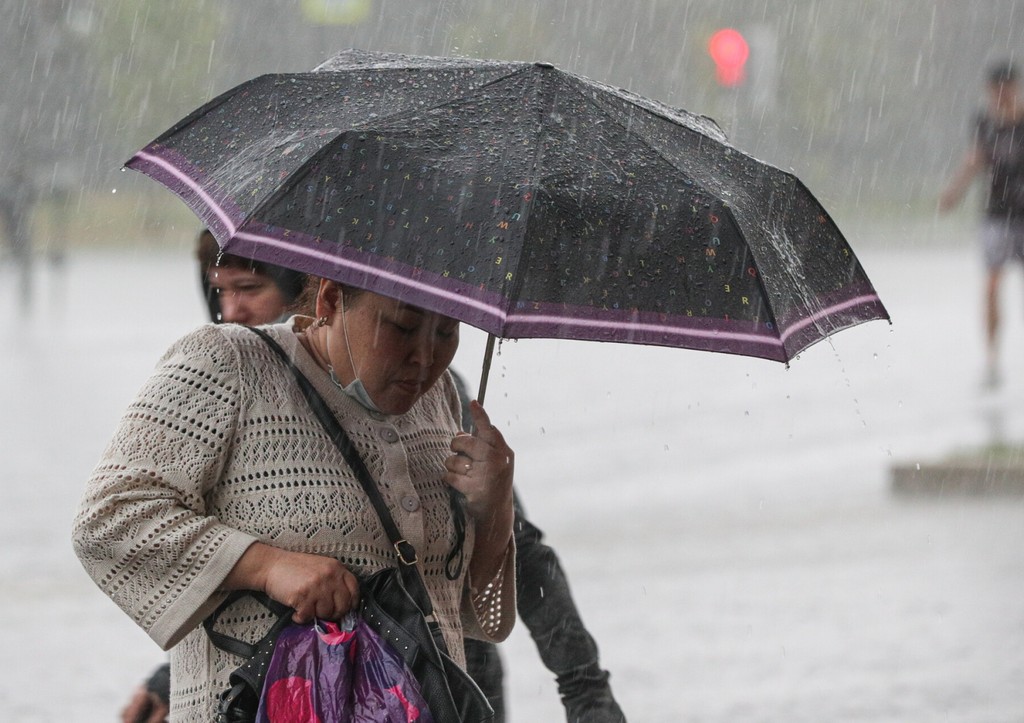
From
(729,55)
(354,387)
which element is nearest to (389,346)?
(354,387)

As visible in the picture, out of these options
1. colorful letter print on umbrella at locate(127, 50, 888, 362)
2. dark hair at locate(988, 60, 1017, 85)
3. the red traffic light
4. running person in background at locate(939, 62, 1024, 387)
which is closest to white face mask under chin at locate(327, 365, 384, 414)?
colorful letter print on umbrella at locate(127, 50, 888, 362)

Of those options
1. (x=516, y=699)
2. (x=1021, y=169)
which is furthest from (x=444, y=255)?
(x=1021, y=169)

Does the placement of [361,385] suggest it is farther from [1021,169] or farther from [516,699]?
[1021,169]

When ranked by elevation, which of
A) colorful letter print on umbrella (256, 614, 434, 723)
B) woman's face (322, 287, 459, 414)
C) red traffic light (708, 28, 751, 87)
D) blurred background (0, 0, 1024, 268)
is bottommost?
colorful letter print on umbrella (256, 614, 434, 723)

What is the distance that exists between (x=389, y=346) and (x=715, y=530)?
215 inches

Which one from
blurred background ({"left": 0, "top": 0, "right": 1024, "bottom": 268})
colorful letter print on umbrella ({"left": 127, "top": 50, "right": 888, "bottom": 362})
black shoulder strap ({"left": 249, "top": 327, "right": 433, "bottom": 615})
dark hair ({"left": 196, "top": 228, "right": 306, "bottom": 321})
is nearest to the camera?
colorful letter print on umbrella ({"left": 127, "top": 50, "right": 888, "bottom": 362})

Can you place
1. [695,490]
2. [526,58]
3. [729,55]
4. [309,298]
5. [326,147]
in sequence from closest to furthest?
[326,147] → [309,298] → [695,490] → [729,55] → [526,58]

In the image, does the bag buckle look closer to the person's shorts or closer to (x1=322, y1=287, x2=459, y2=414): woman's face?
(x1=322, y1=287, x2=459, y2=414): woman's face

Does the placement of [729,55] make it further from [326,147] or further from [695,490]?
[326,147]

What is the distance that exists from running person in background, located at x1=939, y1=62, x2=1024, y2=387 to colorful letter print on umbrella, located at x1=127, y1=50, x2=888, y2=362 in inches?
348

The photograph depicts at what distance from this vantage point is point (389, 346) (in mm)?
2570

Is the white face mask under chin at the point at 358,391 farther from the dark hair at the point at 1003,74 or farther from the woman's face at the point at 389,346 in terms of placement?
the dark hair at the point at 1003,74

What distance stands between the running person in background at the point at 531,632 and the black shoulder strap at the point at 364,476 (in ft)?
1.97

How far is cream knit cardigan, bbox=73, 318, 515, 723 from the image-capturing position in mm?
2387
